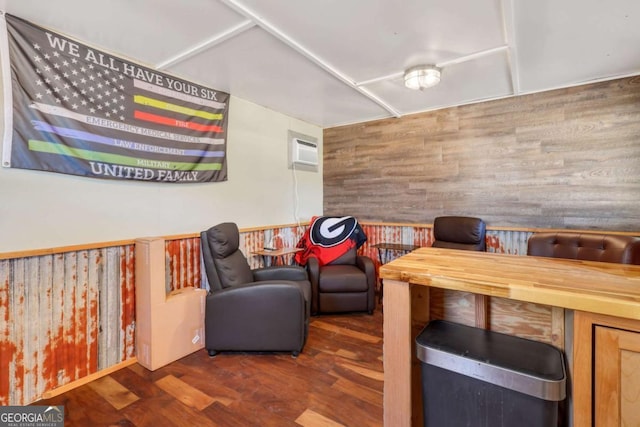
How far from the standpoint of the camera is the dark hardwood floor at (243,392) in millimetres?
1630

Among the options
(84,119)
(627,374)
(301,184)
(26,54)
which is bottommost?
(627,374)

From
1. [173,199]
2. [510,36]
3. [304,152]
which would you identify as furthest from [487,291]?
[304,152]

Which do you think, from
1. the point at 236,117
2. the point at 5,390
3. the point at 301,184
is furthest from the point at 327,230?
the point at 5,390

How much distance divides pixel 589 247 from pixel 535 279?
1.47m

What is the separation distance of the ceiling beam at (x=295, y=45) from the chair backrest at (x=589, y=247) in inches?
77.8

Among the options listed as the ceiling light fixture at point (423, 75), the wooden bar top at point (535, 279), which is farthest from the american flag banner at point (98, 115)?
the wooden bar top at point (535, 279)

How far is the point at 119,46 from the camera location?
6.66 feet

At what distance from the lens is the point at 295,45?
2021 mm

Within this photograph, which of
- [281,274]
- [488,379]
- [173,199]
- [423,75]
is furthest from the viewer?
[281,274]

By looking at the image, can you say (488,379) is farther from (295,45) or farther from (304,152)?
(304,152)

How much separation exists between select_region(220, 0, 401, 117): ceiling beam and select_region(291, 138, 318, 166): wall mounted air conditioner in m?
1.13

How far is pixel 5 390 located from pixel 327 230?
9.25 ft

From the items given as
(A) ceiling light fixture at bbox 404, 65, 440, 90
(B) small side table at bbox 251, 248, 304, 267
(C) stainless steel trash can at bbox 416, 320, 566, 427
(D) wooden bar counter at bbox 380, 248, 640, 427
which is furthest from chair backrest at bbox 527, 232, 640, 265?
(B) small side table at bbox 251, 248, 304, 267

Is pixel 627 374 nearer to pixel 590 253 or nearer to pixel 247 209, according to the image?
pixel 590 253
